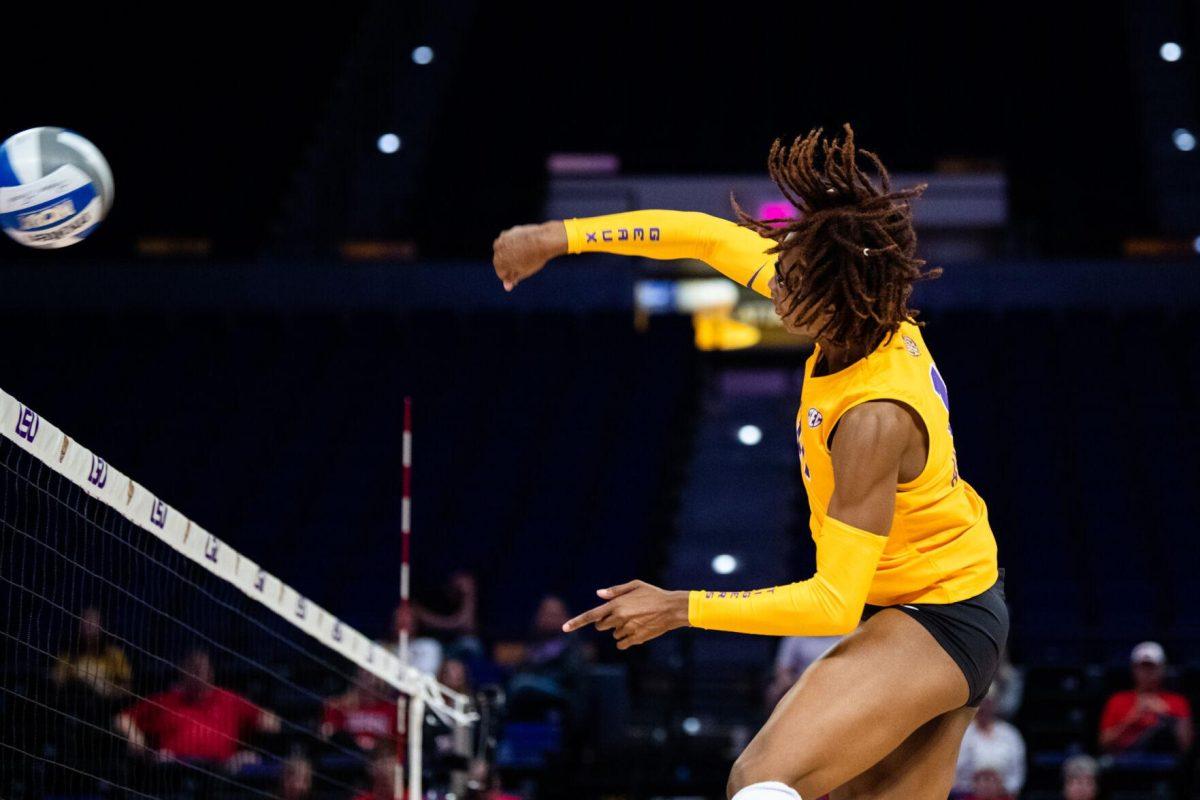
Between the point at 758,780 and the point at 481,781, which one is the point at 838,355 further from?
the point at 481,781

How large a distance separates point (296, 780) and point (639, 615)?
→ 5.45 metres

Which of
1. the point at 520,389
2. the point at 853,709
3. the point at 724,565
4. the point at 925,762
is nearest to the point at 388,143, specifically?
the point at 520,389

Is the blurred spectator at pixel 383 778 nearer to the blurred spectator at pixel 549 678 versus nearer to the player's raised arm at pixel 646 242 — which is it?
the blurred spectator at pixel 549 678

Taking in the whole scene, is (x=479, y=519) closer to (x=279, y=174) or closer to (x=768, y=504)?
(x=768, y=504)

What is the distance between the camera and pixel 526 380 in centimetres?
1573

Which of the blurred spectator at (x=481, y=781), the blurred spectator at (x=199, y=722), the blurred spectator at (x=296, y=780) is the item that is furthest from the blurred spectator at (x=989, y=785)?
the blurred spectator at (x=199, y=722)

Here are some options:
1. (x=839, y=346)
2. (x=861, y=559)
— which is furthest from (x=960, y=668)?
(x=839, y=346)

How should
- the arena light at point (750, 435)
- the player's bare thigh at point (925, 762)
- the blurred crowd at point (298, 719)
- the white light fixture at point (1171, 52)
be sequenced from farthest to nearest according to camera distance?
the white light fixture at point (1171, 52), the arena light at point (750, 435), the blurred crowd at point (298, 719), the player's bare thigh at point (925, 762)

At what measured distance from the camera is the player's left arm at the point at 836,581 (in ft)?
12.8

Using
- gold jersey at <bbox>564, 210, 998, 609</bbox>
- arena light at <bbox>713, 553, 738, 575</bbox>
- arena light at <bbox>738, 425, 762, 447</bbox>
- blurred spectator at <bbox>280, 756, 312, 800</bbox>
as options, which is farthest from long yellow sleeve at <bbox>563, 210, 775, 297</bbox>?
arena light at <bbox>738, 425, 762, 447</bbox>

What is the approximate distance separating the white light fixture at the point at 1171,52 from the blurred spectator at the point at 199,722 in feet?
54.0

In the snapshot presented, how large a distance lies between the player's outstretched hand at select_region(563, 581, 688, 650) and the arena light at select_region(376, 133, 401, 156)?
17.5 metres

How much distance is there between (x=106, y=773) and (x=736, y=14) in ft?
50.8

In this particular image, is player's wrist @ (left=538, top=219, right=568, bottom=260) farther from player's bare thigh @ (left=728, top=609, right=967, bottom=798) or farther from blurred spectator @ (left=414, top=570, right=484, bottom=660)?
blurred spectator @ (left=414, top=570, right=484, bottom=660)
